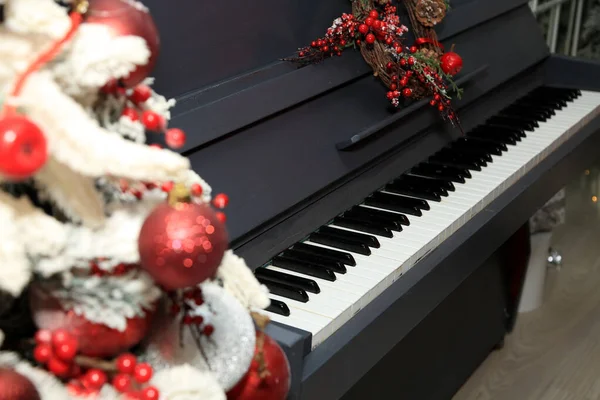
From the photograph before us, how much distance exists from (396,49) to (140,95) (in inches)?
37.6

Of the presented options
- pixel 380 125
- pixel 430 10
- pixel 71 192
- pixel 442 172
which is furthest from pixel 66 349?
pixel 430 10

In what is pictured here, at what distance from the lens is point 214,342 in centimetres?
71

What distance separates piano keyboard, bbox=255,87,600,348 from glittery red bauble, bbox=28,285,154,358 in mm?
446

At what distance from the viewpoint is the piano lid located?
1.17 metres

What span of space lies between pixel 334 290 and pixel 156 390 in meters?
0.57

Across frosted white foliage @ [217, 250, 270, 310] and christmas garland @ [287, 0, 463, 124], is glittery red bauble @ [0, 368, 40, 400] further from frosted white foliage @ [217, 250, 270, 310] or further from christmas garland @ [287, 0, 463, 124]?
christmas garland @ [287, 0, 463, 124]

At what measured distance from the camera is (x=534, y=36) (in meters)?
2.37

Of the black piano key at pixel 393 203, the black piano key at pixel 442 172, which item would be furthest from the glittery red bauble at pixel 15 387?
the black piano key at pixel 442 172

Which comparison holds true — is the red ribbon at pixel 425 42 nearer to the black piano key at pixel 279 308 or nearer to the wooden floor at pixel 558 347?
the black piano key at pixel 279 308

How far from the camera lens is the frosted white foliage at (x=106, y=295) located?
1.92 feet

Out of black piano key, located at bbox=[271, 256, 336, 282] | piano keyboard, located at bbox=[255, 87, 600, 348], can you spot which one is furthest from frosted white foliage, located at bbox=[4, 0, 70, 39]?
black piano key, located at bbox=[271, 256, 336, 282]

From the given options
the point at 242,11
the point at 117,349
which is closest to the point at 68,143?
the point at 117,349

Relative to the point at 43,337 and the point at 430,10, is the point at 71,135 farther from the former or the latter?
the point at 430,10

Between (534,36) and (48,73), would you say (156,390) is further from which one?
(534,36)
